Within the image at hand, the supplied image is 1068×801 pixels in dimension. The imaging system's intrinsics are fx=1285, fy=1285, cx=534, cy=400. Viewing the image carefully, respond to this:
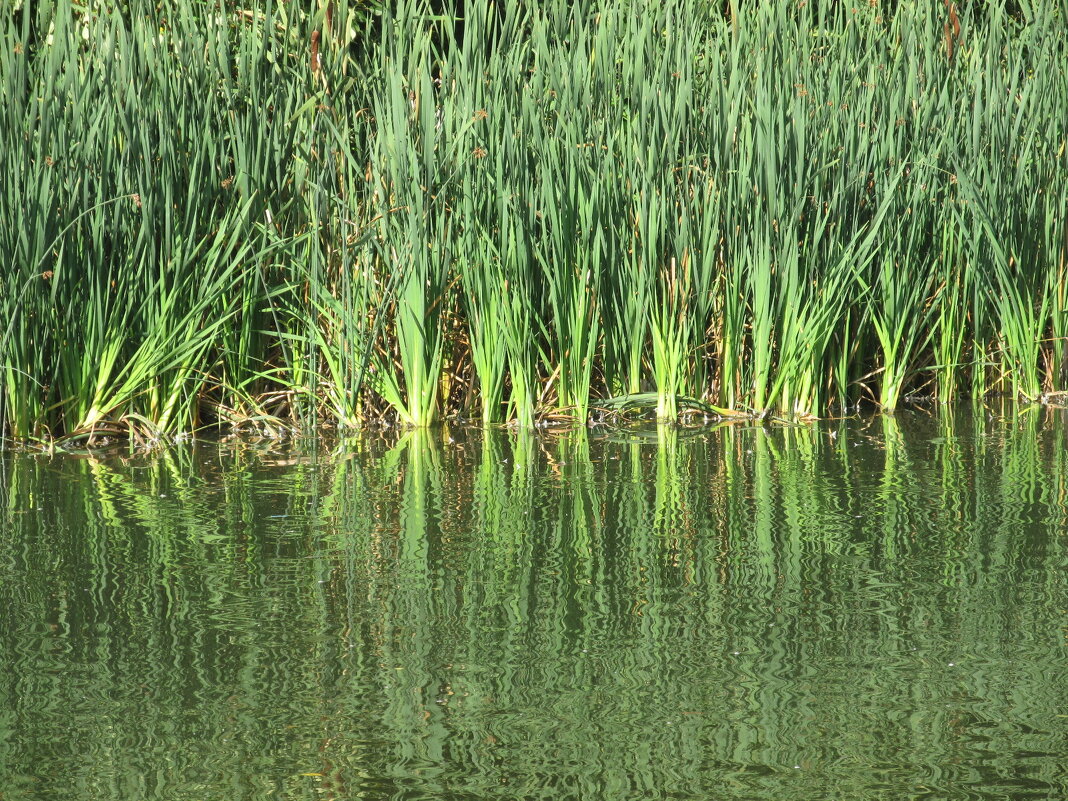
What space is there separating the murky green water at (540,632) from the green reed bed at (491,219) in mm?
705

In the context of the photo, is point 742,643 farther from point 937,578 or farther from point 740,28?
point 740,28

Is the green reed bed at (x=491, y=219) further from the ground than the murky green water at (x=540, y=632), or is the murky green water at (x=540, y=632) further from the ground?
the green reed bed at (x=491, y=219)

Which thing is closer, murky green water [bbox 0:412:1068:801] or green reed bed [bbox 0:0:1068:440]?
murky green water [bbox 0:412:1068:801]

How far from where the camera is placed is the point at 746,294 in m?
4.23

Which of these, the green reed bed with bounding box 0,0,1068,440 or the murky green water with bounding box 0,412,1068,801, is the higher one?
the green reed bed with bounding box 0,0,1068,440

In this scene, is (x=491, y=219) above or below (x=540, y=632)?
above

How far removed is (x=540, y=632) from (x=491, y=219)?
2.41m

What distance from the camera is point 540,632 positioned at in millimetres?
2053

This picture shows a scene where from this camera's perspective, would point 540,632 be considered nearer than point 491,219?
Yes

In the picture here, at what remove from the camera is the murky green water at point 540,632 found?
5.10 feet

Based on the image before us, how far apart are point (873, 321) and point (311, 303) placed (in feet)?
6.37

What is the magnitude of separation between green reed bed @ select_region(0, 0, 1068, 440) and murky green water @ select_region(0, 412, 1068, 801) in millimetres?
705

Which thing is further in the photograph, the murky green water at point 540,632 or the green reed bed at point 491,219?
the green reed bed at point 491,219

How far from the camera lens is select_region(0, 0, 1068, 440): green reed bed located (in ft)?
12.9
